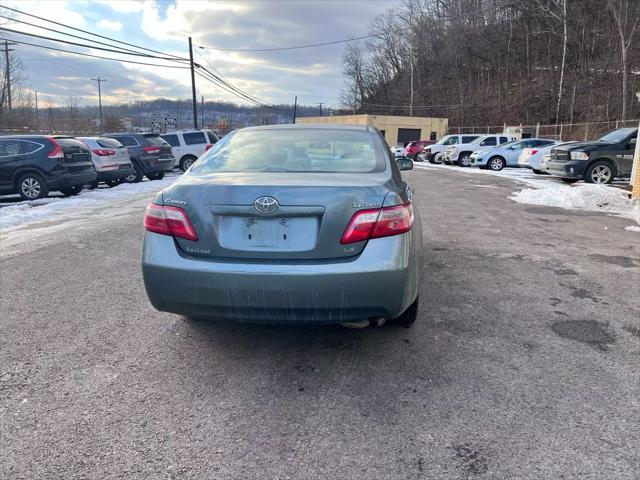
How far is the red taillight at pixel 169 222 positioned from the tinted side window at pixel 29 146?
10397 mm

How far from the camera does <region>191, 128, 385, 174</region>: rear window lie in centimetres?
344

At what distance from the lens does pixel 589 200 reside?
10633 millimetres

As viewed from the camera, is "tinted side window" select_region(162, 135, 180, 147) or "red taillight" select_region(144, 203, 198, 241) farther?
"tinted side window" select_region(162, 135, 180, 147)

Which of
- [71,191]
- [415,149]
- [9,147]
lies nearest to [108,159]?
[71,191]

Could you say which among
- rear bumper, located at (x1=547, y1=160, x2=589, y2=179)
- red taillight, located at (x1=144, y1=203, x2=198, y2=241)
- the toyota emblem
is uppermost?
rear bumper, located at (x1=547, y1=160, x2=589, y2=179)

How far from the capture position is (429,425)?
8.18ft

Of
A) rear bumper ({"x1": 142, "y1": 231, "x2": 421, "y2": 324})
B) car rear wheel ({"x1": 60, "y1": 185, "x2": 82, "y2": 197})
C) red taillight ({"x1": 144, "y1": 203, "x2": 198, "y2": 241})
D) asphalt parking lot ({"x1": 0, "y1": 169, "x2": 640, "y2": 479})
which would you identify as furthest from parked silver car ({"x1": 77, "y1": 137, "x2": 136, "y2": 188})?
rear bumper ({"x1": 142, "y1": 231, "x2": 421, "y2": 324})

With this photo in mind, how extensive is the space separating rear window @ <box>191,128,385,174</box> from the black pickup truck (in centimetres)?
1258

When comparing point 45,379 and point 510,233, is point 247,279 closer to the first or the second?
point 45,379

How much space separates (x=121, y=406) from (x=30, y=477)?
0.60m

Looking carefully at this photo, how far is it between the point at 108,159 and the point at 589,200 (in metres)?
13.2

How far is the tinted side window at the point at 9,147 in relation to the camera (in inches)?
448

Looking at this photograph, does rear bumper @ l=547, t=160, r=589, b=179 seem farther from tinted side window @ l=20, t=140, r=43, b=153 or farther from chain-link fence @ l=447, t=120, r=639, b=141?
chain-link fence @ l=447, t=120, r=639, b=141

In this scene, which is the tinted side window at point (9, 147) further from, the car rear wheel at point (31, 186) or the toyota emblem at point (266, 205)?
the toyota emblem at point (266, 205)
